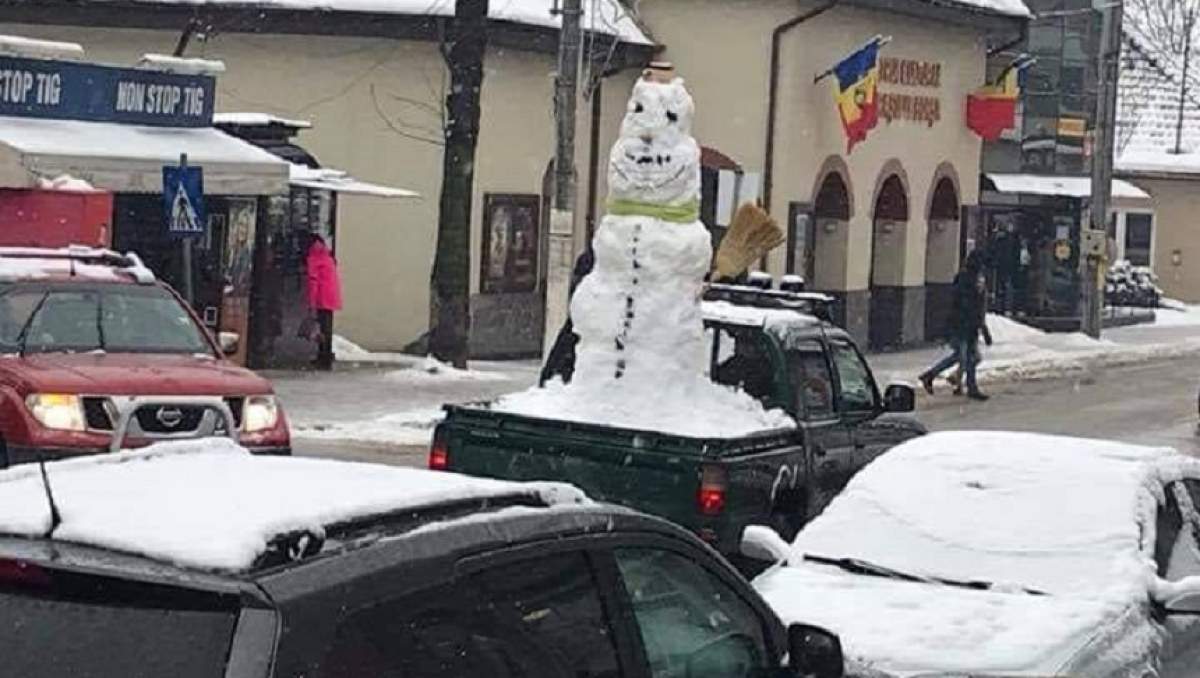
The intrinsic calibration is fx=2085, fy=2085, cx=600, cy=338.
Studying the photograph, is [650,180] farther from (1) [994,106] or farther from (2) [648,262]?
(1) [994,106]

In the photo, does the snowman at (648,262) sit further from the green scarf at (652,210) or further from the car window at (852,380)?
the car window at (852,380)

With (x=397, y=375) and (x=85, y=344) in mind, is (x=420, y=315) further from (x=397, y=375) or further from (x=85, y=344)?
(x=85, y=344)

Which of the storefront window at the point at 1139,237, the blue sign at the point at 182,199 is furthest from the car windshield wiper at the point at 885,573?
the storefront window at the point at 1139,237

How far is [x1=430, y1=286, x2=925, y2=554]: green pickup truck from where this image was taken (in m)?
10.2

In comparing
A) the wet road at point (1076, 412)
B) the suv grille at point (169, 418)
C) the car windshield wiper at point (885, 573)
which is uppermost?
the suv grille at point (169, 418)

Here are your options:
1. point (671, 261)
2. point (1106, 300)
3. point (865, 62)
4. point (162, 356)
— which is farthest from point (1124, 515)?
point (1106, 300)

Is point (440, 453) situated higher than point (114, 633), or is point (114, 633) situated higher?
point (114, 633)

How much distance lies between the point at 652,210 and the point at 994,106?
24.7 metres

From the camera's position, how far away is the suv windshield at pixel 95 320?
13555 millimetres

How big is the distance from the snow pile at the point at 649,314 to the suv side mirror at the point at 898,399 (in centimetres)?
93

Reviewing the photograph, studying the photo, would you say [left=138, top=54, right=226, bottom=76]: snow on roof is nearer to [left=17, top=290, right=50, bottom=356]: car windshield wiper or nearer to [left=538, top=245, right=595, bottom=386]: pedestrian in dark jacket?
[left=17, top=290, right=50, bottom=356]: car windshield wiper

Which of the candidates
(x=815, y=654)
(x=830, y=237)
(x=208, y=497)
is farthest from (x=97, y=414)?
(x=830, y=237)

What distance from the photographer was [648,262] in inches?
487

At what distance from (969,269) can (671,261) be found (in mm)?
14486
